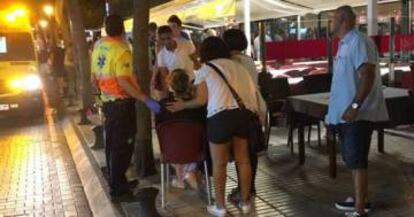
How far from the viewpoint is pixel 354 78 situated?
5.07 metres

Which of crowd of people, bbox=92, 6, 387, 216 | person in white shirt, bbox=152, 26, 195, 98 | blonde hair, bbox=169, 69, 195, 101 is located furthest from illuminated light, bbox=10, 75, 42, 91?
blonde hair, bbox=169, 69, 195, 101

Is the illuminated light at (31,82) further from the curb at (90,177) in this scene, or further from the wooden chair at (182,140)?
the wooden chair at (182,140)

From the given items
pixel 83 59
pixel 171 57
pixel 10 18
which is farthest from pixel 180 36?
pixel 10 18

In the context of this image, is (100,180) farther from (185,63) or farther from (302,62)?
(302,62)

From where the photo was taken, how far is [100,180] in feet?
25.5

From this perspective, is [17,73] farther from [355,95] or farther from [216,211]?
[355,95]

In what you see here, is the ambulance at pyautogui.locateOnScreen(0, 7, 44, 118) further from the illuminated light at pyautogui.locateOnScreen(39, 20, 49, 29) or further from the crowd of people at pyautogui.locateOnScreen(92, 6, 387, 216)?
the illuminated light at pyautogui.locateOnScreen(39, 20, 49, 29)

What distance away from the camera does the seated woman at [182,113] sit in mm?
Answer: 5945

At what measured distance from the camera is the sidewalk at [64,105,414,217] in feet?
19.4

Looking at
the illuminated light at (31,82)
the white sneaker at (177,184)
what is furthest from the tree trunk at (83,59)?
the white sneaker at (177,184)

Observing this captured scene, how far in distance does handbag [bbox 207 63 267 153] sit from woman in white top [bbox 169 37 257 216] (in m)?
0.03

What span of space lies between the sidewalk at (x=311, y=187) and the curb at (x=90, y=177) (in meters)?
0.23

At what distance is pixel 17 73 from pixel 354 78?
39.5 feet

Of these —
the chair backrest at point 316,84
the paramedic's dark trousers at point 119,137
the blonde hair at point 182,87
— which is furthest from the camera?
the chair backrest at point 316,84
